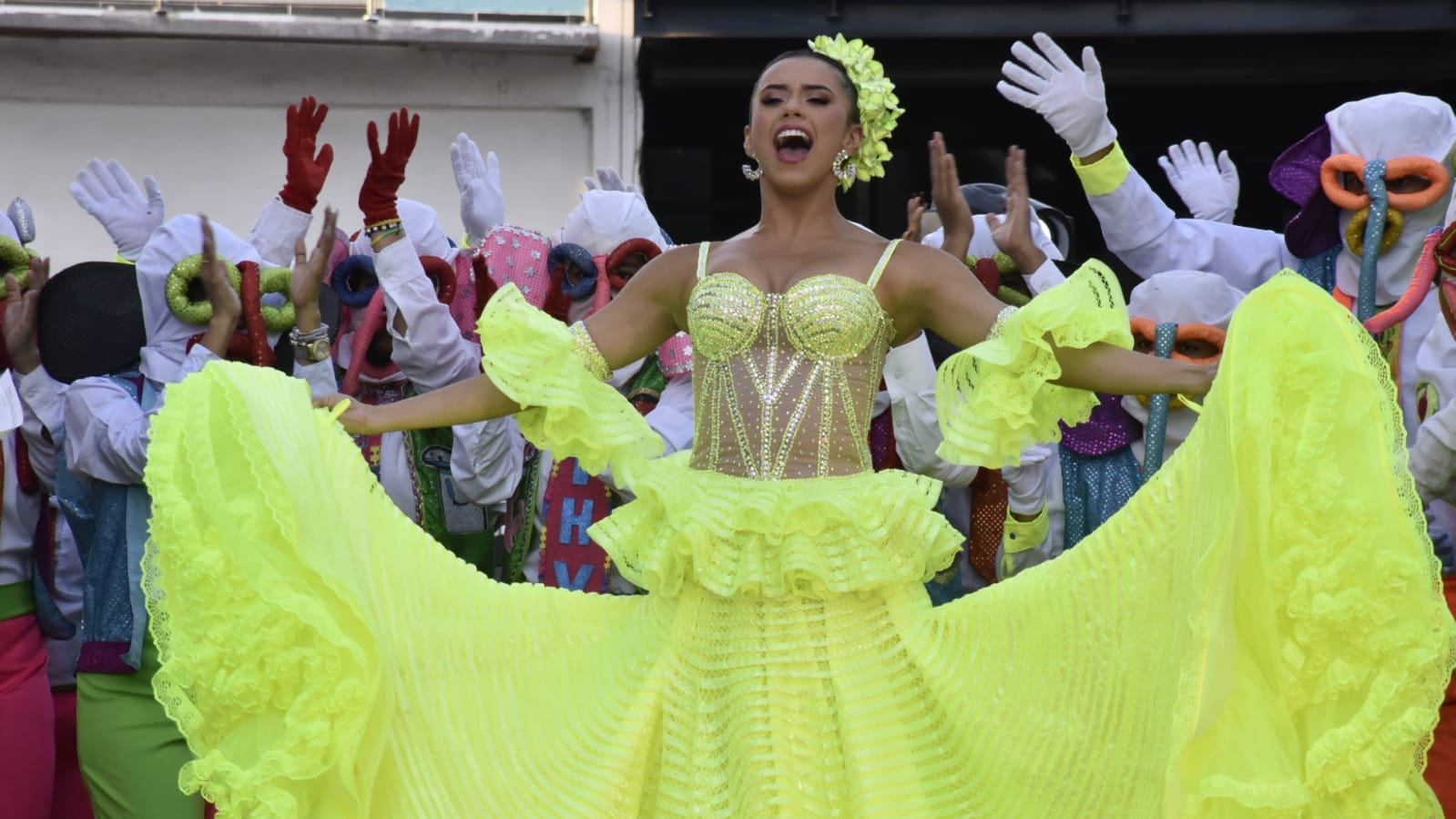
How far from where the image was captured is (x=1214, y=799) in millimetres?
3084

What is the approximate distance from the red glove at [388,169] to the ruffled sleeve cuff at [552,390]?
1.39 m

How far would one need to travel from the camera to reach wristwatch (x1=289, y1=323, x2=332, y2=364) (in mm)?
4820

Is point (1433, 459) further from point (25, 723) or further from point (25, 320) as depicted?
point (25, 320)

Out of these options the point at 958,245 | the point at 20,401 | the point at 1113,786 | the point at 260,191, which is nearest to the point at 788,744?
the point at 1113,786

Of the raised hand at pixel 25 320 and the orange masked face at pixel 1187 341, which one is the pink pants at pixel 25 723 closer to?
the raised hand at pixel 25 320

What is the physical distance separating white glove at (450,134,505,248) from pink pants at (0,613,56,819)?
7.55 feet

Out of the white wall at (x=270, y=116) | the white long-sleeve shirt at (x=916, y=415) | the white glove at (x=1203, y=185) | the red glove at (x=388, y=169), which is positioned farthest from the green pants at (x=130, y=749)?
the white wall at (x=270, y=116)

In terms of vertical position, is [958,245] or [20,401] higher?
[958,245]

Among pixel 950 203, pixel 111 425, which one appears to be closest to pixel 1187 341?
pixel 950 203

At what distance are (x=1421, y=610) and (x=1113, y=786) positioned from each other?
24.1 inches

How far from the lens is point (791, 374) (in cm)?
368

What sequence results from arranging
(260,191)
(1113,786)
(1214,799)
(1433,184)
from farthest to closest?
(260,191) → (1433,184) → (1113,786) → (1214,799)

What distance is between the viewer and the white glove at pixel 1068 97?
5.52 metres

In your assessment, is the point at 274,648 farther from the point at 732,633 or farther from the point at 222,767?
the point at 732,633
